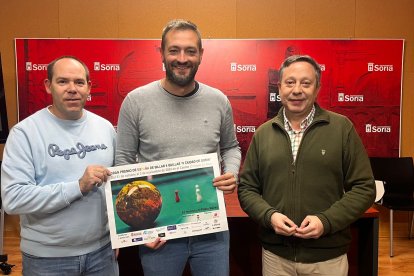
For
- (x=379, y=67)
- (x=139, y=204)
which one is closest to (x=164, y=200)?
(x=139, y=204)

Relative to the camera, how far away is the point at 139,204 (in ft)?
6.15

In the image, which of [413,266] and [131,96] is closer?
[131,96]

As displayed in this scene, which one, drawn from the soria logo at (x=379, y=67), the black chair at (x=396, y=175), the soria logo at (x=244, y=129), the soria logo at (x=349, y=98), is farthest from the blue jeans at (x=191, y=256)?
the soria logo at (x=379, y=67)

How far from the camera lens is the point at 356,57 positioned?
16.6 ft

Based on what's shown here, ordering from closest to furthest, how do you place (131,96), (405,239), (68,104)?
1. (68,104)
2. (131,96)
3. (405,239)

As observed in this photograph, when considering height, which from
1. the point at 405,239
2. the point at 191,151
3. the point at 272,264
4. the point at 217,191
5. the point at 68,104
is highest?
the point at 68,104

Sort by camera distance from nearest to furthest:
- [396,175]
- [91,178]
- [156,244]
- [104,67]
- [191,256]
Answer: [91,178], [156,244], [191,256], [396,175], [104,67]

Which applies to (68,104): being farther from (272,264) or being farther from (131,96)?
(272,264)

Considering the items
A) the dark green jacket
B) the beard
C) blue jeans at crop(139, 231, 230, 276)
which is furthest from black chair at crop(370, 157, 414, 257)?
the beard

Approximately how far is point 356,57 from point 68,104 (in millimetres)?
4200

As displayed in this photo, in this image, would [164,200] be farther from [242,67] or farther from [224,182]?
[242,67]

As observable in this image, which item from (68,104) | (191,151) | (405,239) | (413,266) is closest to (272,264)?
(191,151)

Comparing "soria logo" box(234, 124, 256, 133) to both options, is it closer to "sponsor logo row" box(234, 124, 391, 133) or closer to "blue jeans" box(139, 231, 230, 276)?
"sponsor logo row" box(234, 124, 391, 133)

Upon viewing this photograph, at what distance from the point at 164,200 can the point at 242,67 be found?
11.3 ft
